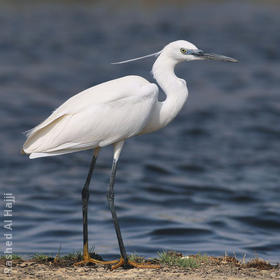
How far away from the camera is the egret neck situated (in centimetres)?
743

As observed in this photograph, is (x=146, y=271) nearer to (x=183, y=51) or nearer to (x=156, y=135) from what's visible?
(x=183, y=51)

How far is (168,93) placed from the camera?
7469mm

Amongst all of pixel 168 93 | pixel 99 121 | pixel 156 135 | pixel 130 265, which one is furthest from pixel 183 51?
pixel 156 135

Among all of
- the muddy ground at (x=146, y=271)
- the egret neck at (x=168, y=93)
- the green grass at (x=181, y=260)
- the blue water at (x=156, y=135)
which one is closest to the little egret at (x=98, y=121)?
the egret neck at (x=168, y=93)

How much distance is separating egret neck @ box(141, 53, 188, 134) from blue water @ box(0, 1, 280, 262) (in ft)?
8.53

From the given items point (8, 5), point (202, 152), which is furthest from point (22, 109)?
point (8, 5)

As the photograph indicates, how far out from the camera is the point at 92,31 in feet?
90.4

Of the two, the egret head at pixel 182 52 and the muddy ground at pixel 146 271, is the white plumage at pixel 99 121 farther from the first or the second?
the muddy ground at pixel 146 271

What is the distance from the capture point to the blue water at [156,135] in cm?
1141

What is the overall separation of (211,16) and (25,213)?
19.9m

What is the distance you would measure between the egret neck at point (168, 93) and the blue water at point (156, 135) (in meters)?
2.60

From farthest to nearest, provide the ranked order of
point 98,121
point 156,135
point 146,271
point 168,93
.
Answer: point 156,135, point 168,93, point 98,121, point 146,271

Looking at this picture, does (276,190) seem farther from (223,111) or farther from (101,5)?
A: (101,5)

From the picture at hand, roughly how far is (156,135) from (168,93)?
11.1 metres
